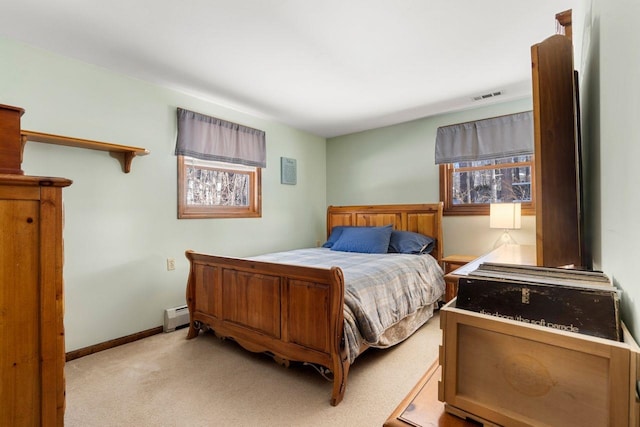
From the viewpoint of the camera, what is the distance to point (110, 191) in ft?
8.52

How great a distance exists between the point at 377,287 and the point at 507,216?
1.63 m

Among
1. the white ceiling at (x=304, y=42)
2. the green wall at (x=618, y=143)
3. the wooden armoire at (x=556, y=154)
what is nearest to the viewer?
the green wall at (x=618, y=143)

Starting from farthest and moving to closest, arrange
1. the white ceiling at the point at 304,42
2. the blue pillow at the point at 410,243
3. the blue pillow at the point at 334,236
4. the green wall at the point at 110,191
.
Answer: the blue pillow at the point at 334,236 → the blue pillow at the point at 410,243 → the green wall at the point at 110,191 → the white ceiling at the point at 304,42

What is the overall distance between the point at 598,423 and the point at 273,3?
2.17 metres

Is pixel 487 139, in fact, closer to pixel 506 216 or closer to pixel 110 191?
pixel 506 216

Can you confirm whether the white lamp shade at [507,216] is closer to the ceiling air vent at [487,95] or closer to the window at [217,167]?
the ceiling air vent at [487,95]

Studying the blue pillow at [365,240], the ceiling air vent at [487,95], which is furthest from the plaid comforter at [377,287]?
the ceiling air vent at [487,95]

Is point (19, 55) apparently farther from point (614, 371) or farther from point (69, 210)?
point (614, 371)

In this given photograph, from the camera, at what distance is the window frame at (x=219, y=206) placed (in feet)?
10.1

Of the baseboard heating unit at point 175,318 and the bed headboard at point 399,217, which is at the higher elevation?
the bed headboard at point 399,217

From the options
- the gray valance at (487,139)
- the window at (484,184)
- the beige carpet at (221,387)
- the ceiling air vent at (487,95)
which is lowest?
the beige carpet at (221,387)

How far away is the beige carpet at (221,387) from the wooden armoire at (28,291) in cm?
95

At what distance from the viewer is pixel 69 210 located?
237 cm

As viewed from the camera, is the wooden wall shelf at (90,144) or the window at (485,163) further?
the window at (485,163)
